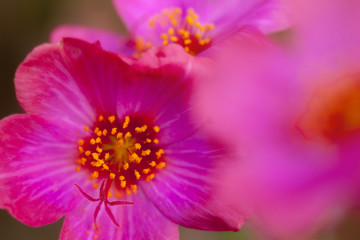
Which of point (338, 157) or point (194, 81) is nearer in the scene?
point (338, 157)

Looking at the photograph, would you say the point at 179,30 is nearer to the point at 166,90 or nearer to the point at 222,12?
the point at 222,12

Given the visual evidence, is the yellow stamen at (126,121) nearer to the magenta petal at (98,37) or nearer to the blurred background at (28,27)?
the magenta petal at (98,37)

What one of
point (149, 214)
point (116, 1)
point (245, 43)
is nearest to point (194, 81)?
point (245, 43)

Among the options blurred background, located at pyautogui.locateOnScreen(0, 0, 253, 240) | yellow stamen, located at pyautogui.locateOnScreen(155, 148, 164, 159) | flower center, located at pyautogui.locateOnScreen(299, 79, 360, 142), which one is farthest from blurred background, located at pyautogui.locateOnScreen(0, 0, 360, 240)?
flower center, located at pyautogui.locateOnScreen(299, 79, 360, 142)

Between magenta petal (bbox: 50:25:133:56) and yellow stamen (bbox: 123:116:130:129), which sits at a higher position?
magenta petal (bbox: 50:25:133:56)

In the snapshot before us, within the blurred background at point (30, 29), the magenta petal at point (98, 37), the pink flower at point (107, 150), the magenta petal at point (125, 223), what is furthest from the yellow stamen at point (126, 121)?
the blurred background at point (30, 29)

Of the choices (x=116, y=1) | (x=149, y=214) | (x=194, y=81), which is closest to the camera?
(x=194, y=81)

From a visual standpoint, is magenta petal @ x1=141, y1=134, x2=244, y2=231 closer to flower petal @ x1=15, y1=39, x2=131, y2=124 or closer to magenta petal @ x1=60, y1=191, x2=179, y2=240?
magenta petal @ x1=60, y1=191, x2=179, y2=240

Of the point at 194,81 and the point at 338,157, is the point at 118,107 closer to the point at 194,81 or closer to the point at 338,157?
the point at 194,81

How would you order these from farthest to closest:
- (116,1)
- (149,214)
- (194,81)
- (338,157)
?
1. (116,1)
2. (149,214)
3. (194,81)
4. (338,157)
